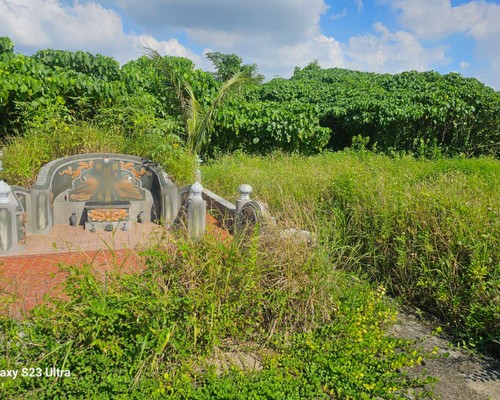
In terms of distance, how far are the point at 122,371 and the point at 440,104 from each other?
15601 millimetres

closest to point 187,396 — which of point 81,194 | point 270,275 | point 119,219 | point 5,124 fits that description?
point 270,275

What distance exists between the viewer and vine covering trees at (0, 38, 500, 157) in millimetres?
9945

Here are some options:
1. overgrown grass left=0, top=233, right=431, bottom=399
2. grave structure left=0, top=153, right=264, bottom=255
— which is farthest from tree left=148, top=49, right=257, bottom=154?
overgrown grass left=0, top=233, right=431, bottom=399

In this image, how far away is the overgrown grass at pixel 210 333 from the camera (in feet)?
9.73

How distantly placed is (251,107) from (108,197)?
7.44 metres

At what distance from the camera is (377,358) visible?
3.45m

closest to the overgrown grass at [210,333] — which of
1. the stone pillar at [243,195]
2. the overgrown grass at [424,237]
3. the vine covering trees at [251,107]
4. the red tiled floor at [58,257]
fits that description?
the red tiled floor at [58,257]

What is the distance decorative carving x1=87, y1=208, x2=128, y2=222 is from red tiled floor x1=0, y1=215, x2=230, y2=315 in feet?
0.96

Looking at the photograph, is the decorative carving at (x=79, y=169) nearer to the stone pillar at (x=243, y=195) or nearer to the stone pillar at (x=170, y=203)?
the stone pillar at (x=170, y=203)

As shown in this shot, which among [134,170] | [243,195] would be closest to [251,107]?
[134,170]

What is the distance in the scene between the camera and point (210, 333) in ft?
11.0

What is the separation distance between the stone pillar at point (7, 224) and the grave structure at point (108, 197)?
1.64ft

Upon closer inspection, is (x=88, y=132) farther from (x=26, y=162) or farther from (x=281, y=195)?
(x=281, y=195)

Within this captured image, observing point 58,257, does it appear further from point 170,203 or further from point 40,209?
point 170,203
